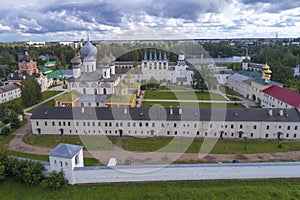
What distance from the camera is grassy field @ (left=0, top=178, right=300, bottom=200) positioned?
18875mm

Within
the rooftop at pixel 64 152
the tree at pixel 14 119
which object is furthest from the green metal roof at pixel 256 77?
the tree at pixel 14 119

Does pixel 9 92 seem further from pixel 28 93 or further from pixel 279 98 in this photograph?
pixel 279 98

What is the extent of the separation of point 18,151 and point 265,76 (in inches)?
1567

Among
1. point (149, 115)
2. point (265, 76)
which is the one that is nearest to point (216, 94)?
point (265, 76)

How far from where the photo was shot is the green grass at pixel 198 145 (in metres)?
25.6

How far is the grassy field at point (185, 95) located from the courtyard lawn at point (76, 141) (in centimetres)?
2064

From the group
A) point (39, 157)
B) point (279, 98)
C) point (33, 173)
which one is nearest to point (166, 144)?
point (39, 157)

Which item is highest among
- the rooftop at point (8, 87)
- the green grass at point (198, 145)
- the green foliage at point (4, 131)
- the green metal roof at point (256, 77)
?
the green metal roof at point (256, 77)

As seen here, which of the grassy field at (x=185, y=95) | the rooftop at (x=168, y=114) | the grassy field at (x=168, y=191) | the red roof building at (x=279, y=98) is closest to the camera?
the grassy field at (x=168, y=191)

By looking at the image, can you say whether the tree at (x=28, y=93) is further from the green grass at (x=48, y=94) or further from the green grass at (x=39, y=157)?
the green grass at (x=39, y=157)

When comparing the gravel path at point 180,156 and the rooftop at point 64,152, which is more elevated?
the rooftop at point 64,152

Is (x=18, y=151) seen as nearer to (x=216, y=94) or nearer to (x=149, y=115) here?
(x=149, y=115)

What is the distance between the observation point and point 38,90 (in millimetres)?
45125

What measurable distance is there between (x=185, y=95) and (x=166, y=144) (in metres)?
23.5
